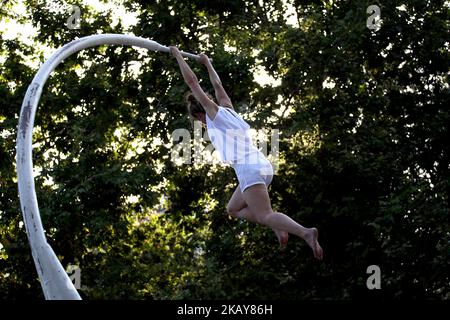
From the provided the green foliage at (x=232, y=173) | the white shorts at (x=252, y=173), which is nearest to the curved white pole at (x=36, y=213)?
the white shorts at (x=252, y=173)

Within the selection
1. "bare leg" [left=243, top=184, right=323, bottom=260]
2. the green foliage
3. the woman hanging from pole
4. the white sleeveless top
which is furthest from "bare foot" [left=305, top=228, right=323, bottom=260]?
the green foliage

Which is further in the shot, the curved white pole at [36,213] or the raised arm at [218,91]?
the raised arm at [218,91]

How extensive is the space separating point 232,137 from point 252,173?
274mm

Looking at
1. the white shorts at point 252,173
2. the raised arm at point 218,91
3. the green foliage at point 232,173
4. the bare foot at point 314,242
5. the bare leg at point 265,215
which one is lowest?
the bare foot at point 314,242

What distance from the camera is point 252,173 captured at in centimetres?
588

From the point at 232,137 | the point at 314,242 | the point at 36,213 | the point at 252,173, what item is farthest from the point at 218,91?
the point at 36,213

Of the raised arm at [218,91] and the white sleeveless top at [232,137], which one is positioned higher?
the raised arm at [218,91]

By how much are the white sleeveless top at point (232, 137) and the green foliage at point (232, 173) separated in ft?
16.4

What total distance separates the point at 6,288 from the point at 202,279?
2.86 metres

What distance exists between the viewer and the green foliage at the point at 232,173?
1123 cm

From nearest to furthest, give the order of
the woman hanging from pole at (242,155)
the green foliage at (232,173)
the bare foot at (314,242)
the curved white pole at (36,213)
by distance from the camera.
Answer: the curved white pole at (36,213) → the bare foot at (314,242) → the woman hanging from pole at (242,155) → the green foliage at (232,173)

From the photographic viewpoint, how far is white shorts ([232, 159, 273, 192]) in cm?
588

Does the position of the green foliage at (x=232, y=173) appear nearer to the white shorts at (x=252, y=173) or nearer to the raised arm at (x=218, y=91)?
the raised arm at (x=218, y=91)
